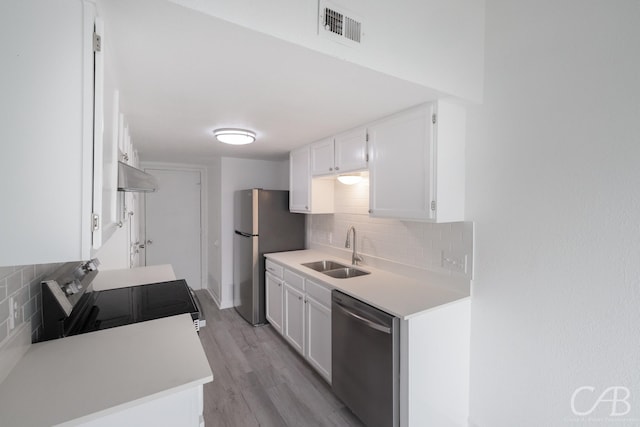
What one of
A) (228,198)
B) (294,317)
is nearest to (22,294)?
(294,317)

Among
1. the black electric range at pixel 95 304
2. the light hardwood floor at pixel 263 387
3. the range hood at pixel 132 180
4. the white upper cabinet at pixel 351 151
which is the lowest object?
the light hardwood floor at pixel 263 387

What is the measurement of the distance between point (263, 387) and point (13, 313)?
5.78 feet

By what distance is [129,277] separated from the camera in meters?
2.40

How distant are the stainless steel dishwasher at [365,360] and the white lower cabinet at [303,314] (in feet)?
0.50

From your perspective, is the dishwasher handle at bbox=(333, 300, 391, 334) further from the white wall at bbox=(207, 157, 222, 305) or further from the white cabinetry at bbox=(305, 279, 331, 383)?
the white wall at bbox=(207, 157, 222, 305)

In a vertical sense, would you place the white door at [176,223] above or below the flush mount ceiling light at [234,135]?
below

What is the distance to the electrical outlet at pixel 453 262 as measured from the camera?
1.93 metres

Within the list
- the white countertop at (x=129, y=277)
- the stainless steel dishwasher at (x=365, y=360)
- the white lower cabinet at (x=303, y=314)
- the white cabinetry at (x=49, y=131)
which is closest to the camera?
the white cabinetry at (x=49, y=131)

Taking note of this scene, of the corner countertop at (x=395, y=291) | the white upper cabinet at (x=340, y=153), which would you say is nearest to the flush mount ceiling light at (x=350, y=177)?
the white upper cabinet at (x=340, y=153)

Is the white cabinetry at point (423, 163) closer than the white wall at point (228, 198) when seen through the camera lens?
Yes

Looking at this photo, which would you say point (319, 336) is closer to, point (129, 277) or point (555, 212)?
point (129, 277)

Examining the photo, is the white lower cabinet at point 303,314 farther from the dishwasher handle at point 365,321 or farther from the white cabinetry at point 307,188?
the white cabinetry at point 307,188

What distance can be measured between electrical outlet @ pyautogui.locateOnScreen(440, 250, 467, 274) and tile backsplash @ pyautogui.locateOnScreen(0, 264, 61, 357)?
2334 millimetres

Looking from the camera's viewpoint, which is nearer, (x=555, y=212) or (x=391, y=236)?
(x=555, y=212)
